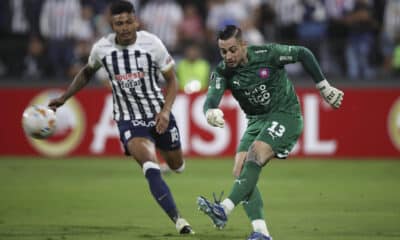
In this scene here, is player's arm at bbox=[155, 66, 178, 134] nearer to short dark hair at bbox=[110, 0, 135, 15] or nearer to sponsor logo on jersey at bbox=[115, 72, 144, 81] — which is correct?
sponsor logo on jersey at bbox=[115, 72, 144, 81]

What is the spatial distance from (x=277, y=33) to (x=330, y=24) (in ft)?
3.60

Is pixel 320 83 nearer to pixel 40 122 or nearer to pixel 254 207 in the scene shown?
pixel 254 207

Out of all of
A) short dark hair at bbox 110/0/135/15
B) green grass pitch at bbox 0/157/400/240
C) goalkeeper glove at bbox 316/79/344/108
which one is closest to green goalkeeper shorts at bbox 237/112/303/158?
goalkeeper glove at bbox 316/79/344/108

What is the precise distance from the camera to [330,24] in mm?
19203

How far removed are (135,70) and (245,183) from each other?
6.60 feet

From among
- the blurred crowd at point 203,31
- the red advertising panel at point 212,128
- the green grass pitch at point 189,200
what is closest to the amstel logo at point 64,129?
the red advertising panel at point 212,128

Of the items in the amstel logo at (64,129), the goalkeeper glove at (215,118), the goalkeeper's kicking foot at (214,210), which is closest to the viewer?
the goalkeeper's kicking foot at (214,210)

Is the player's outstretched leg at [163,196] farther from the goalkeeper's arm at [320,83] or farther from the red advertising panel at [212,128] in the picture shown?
the red advertising panel at [212,128]

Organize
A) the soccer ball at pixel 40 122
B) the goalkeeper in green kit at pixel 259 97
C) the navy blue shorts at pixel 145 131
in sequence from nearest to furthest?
1. the goalkeeper in green kit at pixel 259 97
2. the navy blue shorts at pixel 145 131
3. the soccer ball at pixel 40 122

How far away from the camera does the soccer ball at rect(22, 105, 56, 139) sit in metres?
9.99

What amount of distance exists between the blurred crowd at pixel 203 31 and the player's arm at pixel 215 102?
9.91m

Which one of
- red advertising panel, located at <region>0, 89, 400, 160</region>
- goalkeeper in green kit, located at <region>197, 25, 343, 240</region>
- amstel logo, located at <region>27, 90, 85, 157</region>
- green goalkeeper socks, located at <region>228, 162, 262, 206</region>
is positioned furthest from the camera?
amstel logo, located at <region>27, 90, 85, 157</region>

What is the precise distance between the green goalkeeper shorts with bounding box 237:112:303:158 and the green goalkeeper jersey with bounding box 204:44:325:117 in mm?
86

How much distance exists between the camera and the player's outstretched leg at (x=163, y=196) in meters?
9.17
